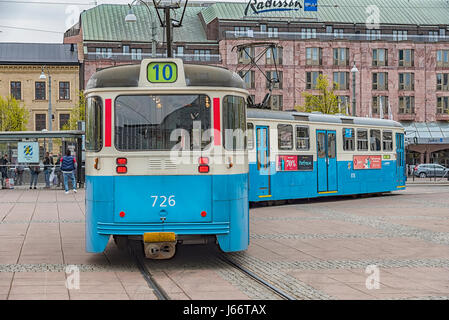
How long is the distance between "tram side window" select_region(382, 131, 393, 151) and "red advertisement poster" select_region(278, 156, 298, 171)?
620 centimetres

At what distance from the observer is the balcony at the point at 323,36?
2877 inches

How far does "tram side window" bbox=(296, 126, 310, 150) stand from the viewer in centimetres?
2159

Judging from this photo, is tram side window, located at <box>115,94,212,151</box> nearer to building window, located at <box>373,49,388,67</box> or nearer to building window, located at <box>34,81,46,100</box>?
building window, located at <box>34,81,46,100</box>

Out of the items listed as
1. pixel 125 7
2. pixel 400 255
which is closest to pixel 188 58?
pixel 125 7

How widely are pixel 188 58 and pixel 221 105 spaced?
6490 centimetres

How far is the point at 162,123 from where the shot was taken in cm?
910

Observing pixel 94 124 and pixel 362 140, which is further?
pixel 362 140

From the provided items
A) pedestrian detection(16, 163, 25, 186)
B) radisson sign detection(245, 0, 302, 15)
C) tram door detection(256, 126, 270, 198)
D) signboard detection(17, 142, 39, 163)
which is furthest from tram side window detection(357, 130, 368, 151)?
radisson sign detection(245, 0, 302, 15)

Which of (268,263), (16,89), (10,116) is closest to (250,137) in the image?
(268,263)

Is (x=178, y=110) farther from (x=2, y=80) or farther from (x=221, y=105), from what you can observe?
(x=2, y=80)

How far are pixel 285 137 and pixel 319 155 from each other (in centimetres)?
194

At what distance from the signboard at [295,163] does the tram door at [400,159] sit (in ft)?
21.8

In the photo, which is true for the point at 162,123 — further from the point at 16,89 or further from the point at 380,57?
the point at 380,57
